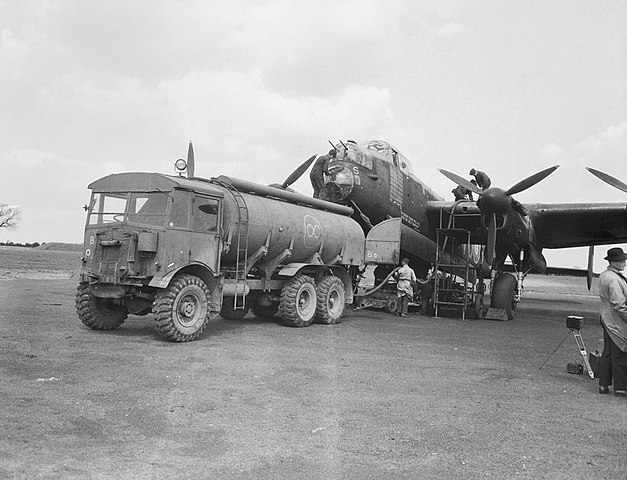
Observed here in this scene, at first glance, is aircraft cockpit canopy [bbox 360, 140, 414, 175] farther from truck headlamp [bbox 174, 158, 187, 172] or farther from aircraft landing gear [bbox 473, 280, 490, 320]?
truck headlamp [bbox 174, 158, 187, 172]

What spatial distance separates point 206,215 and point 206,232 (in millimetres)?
339

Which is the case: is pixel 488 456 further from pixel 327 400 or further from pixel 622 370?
pixel 622 370

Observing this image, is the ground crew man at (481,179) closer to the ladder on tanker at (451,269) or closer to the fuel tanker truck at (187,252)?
the ladder on tanker at (451,269)

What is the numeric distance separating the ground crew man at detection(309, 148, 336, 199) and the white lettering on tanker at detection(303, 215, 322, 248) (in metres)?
3.28

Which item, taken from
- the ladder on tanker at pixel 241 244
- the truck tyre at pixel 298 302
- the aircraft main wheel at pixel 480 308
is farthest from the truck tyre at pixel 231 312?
the aircraft main wheel at pixel 480 308

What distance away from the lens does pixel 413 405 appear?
21.0 feet

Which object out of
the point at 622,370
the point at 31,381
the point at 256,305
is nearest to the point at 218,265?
the point at 256,305

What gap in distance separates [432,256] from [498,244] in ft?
10.00

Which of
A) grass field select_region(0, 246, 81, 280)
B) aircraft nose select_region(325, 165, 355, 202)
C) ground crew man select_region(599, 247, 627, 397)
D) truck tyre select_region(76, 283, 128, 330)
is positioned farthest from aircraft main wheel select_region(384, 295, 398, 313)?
ground crew man select_region(599, 247, 627, 397)

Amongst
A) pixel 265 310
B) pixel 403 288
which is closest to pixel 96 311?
pixel 265 310

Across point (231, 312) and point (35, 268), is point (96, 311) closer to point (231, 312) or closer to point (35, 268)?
point (231, 312)

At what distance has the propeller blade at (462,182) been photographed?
16625mm

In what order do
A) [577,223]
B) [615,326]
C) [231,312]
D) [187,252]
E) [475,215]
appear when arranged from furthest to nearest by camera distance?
[577,223] → [475,215] → [231,312] → [187,252] → [615,326]

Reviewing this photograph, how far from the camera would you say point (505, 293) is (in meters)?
18.8
